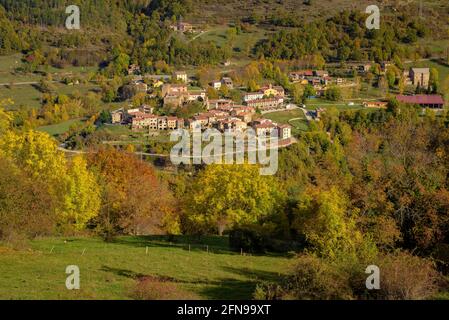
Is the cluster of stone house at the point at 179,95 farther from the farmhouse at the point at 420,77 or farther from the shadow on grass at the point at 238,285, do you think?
the shadow on grass at the point at 238,285

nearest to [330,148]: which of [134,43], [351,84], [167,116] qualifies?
[167,116]

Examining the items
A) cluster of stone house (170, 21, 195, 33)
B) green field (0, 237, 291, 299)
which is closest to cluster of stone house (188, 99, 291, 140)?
green field (0, 237, 291, 299)

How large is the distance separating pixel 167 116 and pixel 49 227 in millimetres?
38858

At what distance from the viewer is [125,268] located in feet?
47.9

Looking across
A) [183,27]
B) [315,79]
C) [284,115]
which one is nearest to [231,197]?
[284,115]

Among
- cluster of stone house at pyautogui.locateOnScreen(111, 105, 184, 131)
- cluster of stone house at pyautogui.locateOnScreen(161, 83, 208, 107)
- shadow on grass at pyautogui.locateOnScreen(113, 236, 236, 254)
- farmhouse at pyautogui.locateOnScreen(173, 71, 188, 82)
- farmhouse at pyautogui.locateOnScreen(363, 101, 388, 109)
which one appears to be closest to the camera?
shadow on grass at pyautogui.locateOnScreen(113, 236, 236, 254)

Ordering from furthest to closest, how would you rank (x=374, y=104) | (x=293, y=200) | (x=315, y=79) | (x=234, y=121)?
(x=315, y=79) < (x=374, y=104) < (x=234, y=121) < (x=293, y=200)

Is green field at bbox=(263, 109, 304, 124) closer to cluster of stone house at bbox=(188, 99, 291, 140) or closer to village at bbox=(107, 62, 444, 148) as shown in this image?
village at bbox=(107, 62, 444, 148)

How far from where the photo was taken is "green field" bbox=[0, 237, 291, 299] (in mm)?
12209

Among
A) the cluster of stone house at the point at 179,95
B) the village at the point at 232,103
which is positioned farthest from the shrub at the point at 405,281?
the cluster of stone house at the point at 179,95

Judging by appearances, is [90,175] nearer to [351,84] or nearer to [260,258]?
[260,258]

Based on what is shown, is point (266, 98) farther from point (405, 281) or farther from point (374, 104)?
point (405, 281)

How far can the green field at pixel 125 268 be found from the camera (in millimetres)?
12209

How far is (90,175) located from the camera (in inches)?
939
